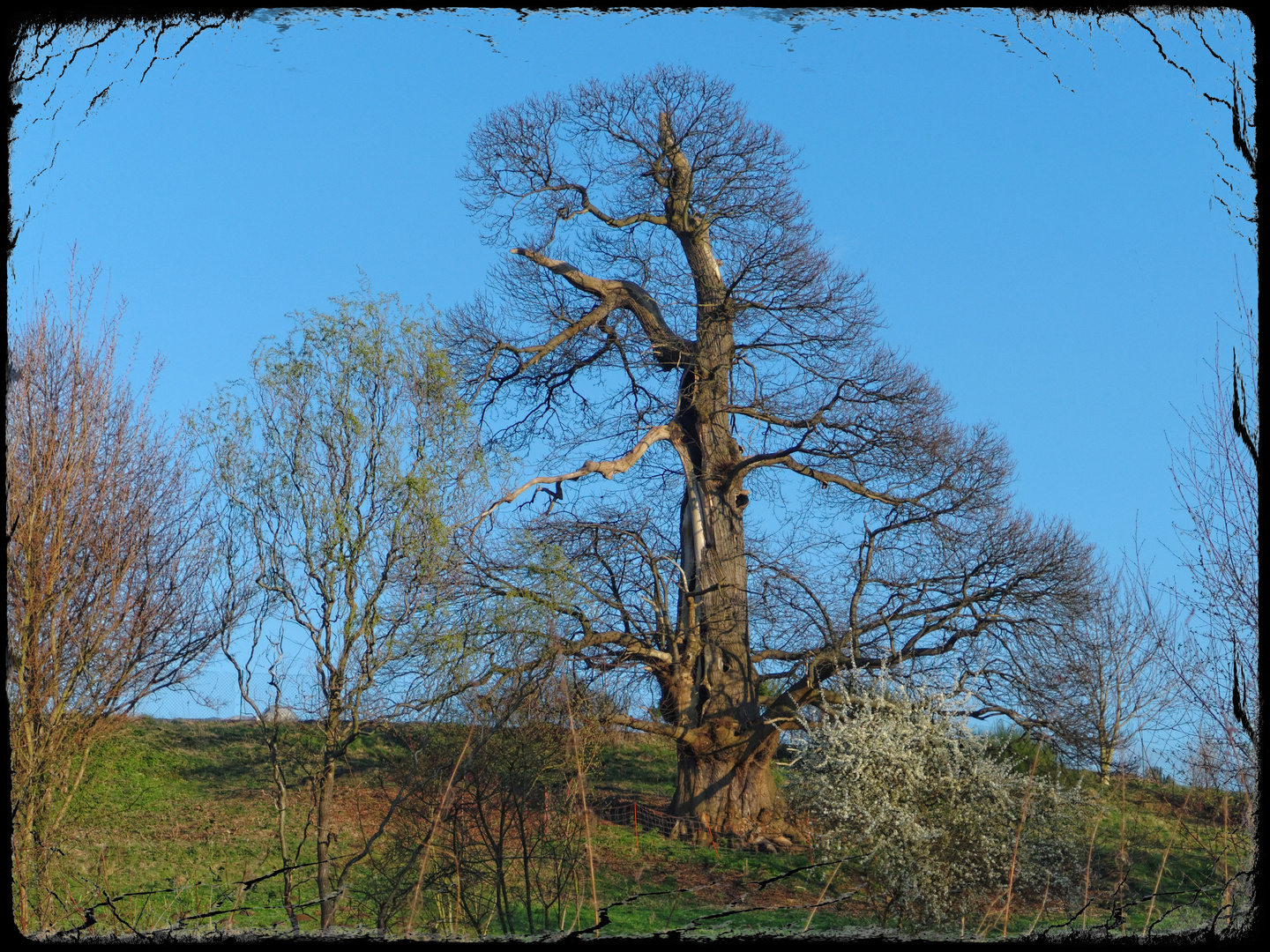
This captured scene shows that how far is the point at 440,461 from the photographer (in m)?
8.72

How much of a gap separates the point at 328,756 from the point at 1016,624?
1007cm

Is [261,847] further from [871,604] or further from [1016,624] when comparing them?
[1016,624]

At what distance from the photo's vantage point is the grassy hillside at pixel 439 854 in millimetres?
7532

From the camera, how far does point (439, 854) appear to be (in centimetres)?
644

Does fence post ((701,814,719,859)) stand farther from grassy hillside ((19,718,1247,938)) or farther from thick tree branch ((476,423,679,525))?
thick tree branch ((476,423,679,525))

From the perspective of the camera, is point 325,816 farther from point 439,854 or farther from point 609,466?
point 609,466

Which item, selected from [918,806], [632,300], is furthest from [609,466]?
[918,806]

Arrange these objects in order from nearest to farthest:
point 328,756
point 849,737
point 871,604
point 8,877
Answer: point 8,877 < point 328,756 < point 849,737 < point 871,604

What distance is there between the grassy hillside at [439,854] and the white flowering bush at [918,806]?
38cm

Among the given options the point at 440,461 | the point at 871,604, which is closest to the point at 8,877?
the point at 440,461

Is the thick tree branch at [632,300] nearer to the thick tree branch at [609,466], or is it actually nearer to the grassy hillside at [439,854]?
the thick tree branch at [609,466]

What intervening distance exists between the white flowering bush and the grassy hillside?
1.26 feet

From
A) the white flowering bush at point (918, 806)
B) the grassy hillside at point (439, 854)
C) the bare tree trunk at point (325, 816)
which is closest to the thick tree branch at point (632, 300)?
the grassy hillside at point (439, 854)

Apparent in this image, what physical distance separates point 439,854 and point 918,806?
5.56 m
